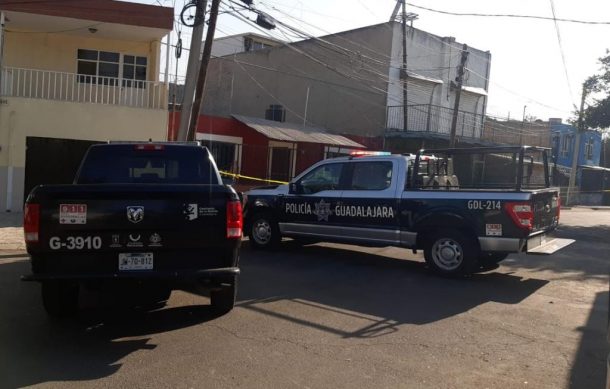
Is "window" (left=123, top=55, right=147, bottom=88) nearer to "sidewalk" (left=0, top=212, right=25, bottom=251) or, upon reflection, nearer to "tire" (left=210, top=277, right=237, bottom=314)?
"sidewalk" (left=0, top=212, right=25, bottom=251)

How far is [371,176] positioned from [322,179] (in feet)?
3.28

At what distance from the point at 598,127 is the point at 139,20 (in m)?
17.8

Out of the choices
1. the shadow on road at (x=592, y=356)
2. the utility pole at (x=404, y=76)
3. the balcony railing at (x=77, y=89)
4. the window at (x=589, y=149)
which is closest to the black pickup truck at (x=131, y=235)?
the shadow on road at (x=592, y=356)

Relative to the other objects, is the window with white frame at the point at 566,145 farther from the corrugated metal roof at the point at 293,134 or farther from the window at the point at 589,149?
the corrugated metal roof at the point at 293,134

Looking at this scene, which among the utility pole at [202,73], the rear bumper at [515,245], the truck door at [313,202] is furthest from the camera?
the utility pole at [202,73]

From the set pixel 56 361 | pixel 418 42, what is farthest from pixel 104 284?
pixel 418 42

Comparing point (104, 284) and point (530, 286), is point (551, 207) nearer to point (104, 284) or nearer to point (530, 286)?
point (530, 286)

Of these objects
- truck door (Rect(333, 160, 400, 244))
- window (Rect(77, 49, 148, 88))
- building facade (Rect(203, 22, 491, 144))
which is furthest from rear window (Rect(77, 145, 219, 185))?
building facade (Rect(203, 22, 491, 144))

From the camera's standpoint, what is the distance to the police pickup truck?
812 cm

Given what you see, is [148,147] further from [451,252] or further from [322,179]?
[451,252]

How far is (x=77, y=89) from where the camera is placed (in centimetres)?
1653

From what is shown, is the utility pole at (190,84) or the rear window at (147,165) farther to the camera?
the utility pole at (190,84)

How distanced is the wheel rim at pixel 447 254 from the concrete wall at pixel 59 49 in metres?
11.1

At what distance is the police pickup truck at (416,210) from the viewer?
812 centimetres
